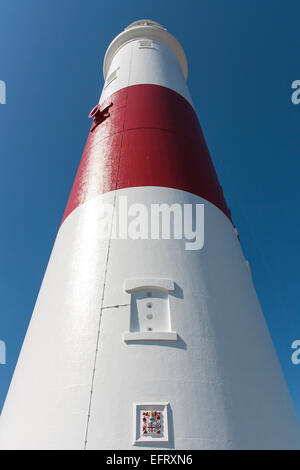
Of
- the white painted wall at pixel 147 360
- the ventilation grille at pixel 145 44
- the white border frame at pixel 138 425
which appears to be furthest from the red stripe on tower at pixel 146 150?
the white border frame at pixel 138 425

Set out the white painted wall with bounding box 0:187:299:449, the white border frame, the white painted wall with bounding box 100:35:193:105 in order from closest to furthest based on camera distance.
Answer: the white border frame
the white painted wall with bounding box 0:187:299:449
the white painted wall with bounding box 100:35:193:105

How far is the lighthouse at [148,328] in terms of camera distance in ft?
8.63

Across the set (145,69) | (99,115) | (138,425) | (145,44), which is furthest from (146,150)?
(145,44)

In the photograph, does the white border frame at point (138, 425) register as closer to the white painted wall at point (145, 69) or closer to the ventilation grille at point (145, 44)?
the white painted wall at point (145, 69)

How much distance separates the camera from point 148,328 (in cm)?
315

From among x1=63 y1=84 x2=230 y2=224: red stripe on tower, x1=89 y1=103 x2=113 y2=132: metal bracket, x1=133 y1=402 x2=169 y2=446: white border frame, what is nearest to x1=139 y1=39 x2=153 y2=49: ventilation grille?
x1=63 y1=84 x2=230 y2=224: red stripe on tower

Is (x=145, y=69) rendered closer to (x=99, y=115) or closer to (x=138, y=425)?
(x=99, y=115)

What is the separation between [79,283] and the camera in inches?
142

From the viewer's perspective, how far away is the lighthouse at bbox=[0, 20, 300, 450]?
Result: 8.63ft

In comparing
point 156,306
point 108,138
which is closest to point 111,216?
point 156,306

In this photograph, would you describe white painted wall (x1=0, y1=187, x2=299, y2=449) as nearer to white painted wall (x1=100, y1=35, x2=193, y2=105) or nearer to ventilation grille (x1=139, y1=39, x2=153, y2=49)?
white painted wall (x1=100, y1=35, x2=193, y2=105)

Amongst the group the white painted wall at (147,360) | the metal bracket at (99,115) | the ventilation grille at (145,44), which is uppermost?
the ventilation grille at (145,44)

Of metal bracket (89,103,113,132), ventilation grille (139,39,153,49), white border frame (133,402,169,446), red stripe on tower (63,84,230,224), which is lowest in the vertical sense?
white border frame (133,402,169,446)
